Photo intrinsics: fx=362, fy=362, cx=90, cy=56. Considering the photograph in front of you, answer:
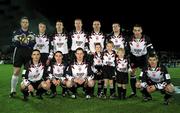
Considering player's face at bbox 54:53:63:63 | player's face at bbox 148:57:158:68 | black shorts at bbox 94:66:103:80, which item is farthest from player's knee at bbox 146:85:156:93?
player's face at bbox 54:53:63:63

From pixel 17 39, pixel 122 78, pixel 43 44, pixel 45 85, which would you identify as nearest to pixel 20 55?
pixel 17 39

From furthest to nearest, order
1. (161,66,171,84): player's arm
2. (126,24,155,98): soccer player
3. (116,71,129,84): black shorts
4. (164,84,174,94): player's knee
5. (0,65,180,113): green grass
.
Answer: (126,24,155,98): soccer player, (116,71,129,84): black shorts, (161,66,171,84): player's arm, (164,84,174,94): player's knee, (0,65,180,113): green grass

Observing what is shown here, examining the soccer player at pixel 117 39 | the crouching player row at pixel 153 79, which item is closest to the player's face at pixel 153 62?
the crouching player row at pixel 153 79

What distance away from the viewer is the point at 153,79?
8680 millimetres

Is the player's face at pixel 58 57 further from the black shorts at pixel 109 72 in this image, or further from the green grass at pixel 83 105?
the black shorts at pixel 109 72

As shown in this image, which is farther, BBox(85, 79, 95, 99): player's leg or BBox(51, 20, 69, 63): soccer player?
BBox(51, 20, 69, 63): soccer player

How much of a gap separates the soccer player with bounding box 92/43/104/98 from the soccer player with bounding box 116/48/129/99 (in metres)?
0.56

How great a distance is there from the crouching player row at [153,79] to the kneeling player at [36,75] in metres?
2.34

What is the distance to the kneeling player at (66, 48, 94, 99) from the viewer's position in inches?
357

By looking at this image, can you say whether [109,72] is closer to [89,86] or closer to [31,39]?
[89,86]

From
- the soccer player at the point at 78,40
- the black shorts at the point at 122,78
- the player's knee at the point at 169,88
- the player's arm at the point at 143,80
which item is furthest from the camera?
the soccer player at the point at 78,40

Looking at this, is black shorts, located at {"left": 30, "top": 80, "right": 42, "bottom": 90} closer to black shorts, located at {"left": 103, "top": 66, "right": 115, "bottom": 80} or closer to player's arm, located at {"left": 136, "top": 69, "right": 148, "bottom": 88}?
black shorts, located at {"left": 103, "top": 66, "right": 115, "bottom": 80}

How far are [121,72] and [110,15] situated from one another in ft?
52.1

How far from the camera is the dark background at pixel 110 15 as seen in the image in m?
22.5
